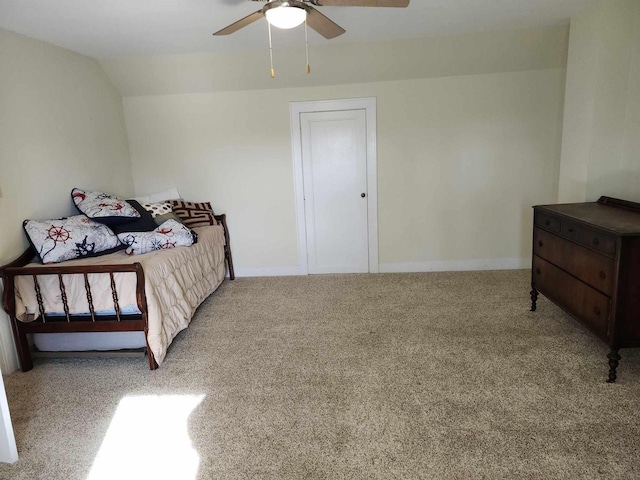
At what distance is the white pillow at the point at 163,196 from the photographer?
4410 millimetres

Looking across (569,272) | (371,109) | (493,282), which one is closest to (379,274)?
(493,282)

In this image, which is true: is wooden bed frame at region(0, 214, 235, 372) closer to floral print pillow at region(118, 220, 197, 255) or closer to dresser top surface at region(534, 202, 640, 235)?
floral print pillow at region(118, 220, 197, 255)

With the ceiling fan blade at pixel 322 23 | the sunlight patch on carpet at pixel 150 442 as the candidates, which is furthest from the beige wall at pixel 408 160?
the sunlight patch on carpet at pixel 150 442

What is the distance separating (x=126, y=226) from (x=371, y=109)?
8.50ft

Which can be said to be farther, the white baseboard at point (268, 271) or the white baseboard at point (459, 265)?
the white baseboard at point (268, 271)

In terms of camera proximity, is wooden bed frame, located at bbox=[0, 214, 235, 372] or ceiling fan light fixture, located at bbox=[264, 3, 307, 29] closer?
ceiling fan light fixture, located at bbox=[264, 3, 307, 29]

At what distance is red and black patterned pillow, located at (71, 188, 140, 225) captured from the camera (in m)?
3.39

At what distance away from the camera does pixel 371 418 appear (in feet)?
7.13

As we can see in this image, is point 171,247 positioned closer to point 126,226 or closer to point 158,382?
point 126,226

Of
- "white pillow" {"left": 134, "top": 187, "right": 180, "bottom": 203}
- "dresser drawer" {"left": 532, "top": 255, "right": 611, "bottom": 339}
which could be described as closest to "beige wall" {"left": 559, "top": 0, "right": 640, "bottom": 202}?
"dresser drawer" {"left": 532, "top": 255, "right": 611, "bottom": 339}

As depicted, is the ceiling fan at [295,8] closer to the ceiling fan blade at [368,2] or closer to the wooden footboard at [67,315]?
the ceiling fan blade at [368,2]

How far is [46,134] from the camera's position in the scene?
3.29 metres

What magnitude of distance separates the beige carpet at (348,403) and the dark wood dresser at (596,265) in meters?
0.27

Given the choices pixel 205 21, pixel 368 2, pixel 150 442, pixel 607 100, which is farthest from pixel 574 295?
pixel 205 21
